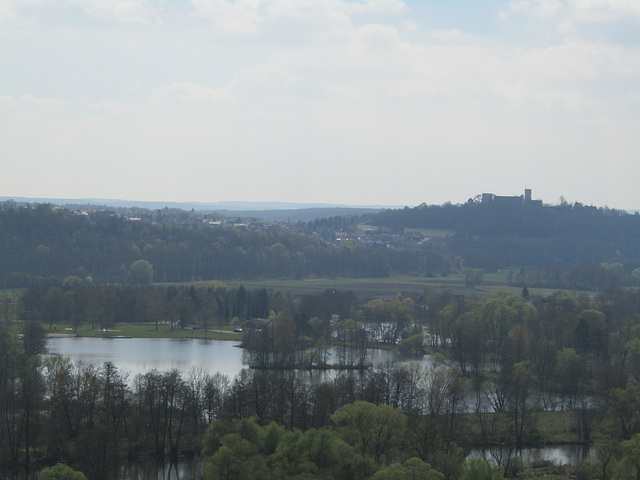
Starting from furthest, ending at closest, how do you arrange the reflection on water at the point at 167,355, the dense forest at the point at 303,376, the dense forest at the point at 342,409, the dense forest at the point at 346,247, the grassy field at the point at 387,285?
the dense forest at the point at 346,247 < the grassy field at the point at 387,285 < the reflection on water at the point at 167,355 < the dense forest at the point at 303,376 < the dense forest at the point at 342,409

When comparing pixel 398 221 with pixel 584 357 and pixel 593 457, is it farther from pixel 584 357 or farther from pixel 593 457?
pixel 593 457

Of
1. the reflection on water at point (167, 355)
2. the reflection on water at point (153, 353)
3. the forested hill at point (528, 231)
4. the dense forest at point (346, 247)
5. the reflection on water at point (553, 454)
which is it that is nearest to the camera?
the reflection on water at point (553, 454)

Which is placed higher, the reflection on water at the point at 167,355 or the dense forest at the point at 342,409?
the dense forest at the point at 342,409

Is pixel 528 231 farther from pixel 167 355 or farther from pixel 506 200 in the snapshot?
pixel 167 355

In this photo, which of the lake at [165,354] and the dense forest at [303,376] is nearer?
the dense forest at [303,376]

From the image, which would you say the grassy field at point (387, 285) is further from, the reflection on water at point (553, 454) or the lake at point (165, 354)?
the reflection on water at point (553, 454)

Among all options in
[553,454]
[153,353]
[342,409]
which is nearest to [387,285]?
[153,353]

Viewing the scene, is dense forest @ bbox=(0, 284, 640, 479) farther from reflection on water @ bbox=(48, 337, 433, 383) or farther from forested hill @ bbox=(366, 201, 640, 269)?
forested hill @ bbox=(366, 201, 640, 269)

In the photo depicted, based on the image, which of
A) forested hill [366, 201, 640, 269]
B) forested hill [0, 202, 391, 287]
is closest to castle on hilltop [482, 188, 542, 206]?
forested hill [366, 201, 640, 269]

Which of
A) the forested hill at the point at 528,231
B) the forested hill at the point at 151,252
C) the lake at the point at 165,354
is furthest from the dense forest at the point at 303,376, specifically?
the forested hill at the point at 528,231

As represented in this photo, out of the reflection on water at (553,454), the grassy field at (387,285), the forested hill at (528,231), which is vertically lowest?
the reflection on water at (553,454)

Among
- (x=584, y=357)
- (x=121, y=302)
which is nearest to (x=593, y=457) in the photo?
(x=584, y=357)
